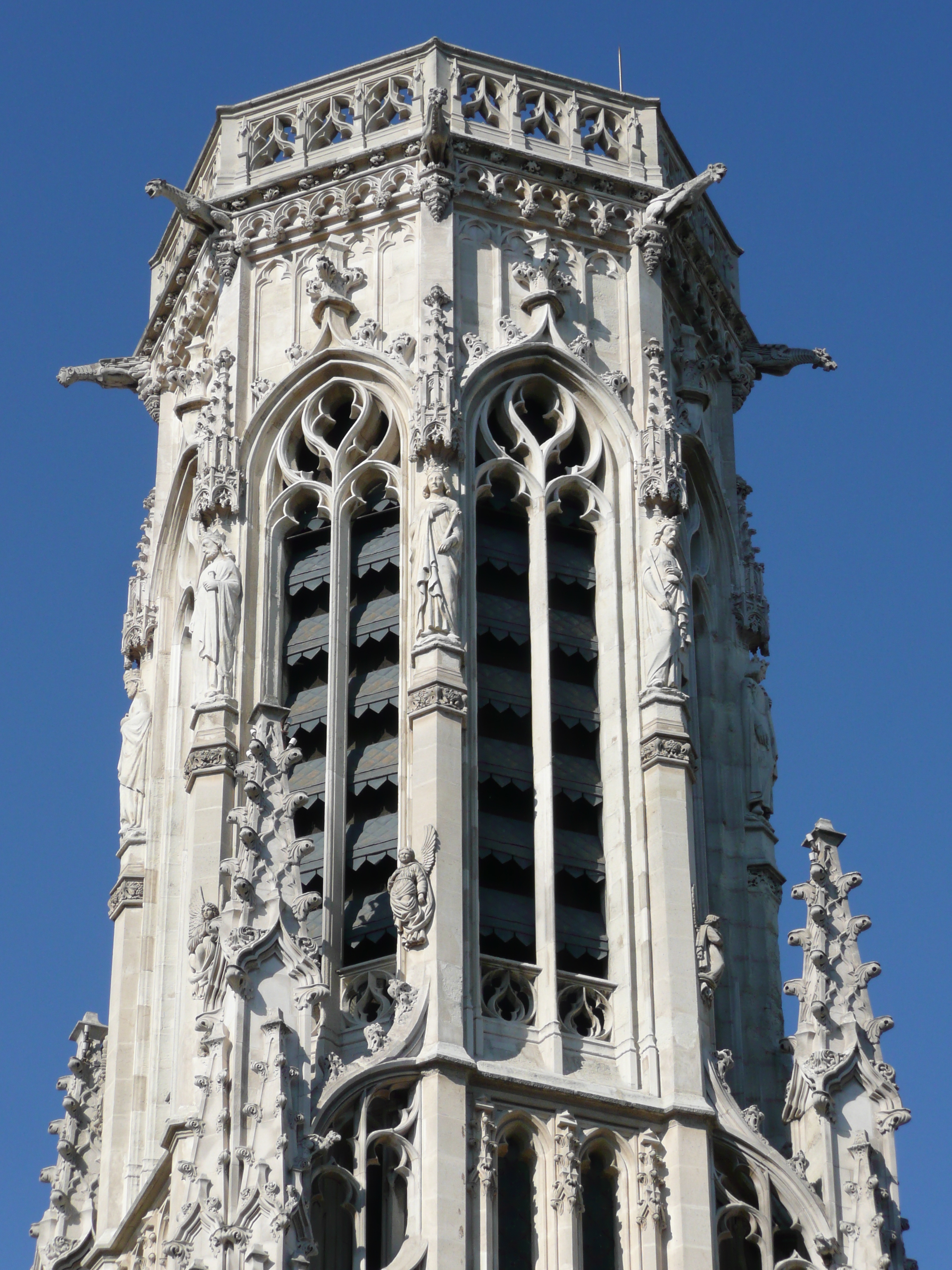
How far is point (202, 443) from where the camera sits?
48.4 m

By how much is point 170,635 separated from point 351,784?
4898 millimetres

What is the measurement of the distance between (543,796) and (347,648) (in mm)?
2969

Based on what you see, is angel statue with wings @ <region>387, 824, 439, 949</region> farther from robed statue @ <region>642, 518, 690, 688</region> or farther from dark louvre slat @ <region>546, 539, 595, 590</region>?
dark louvre slat @ <region>546, 539, 595, 590</region>

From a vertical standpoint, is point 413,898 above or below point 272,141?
below

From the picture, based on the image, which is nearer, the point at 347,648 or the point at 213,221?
the point at 347,648

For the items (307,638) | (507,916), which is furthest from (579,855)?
(307,638)

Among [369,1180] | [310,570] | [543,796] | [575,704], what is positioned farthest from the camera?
[310,570]

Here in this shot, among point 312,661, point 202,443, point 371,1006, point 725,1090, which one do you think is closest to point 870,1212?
point 725,1090

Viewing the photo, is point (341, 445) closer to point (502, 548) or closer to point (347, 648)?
point (502, 548)

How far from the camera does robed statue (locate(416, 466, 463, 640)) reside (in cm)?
4584

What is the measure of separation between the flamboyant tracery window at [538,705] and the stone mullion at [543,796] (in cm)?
2

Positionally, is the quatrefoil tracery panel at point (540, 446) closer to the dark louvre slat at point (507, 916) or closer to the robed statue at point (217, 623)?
the robed statue at point (217, 623)

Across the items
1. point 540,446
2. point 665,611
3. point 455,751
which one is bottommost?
point 455,751

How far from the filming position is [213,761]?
45938 millimetres
